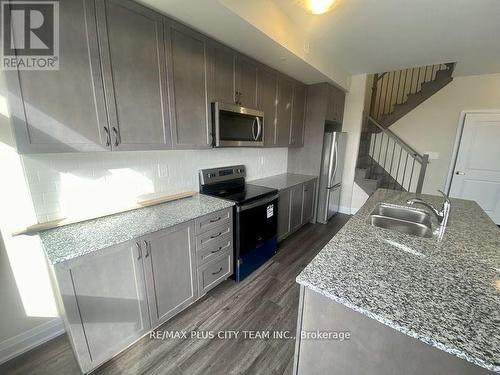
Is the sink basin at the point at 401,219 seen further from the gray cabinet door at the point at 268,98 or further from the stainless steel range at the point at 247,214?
the gray cabinet door at the point at 268,98

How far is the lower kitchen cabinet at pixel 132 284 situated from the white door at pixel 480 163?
4687mm

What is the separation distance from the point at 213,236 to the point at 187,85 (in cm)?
133

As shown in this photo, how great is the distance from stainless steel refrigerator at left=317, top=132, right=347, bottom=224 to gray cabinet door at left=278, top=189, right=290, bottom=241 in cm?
101

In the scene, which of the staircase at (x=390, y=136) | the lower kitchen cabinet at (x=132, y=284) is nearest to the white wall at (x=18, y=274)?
the lower kitchen cabinet at (x=132, y=284)

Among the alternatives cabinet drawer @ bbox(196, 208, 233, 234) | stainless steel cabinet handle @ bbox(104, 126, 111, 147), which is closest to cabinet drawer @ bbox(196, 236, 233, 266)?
cabinet drawer @ bbox(196, 208, 233, 234)

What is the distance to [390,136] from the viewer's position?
3.93m

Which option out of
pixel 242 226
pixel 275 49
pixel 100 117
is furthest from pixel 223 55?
pixel 242 226

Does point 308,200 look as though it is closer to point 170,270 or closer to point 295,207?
point 295,207

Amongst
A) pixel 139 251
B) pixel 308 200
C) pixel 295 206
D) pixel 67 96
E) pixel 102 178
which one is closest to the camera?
pixel 67 96

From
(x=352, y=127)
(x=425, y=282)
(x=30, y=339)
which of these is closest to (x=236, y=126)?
(x=425, y=282)

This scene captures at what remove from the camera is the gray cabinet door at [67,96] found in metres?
1.12

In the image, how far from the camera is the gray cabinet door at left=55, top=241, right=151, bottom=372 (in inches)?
47.0

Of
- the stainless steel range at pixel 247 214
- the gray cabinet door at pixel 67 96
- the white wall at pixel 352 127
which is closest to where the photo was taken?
the gray cabinet door at pixel 67 96

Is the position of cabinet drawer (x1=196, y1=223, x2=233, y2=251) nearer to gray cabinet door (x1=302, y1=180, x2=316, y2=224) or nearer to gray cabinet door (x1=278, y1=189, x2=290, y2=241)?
gray cabinet door (x1=278, y1=189, x2=290, y2=241)
